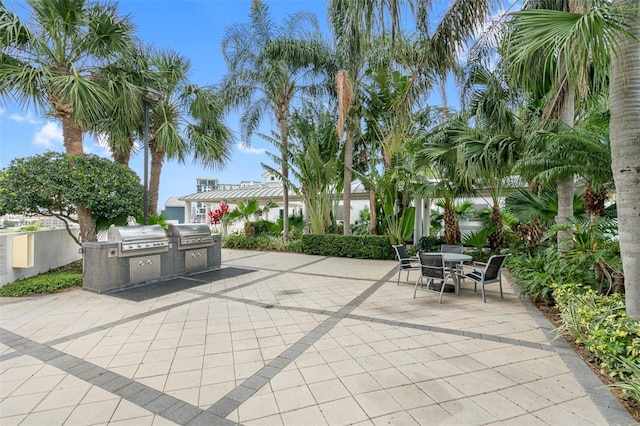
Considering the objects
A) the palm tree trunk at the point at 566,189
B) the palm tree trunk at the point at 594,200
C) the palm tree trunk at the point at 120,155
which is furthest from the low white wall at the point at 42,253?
the palm tree trunk at the point at 594,200

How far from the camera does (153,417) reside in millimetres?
2445

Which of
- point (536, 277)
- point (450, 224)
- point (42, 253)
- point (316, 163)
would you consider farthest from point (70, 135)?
point (450, 224)

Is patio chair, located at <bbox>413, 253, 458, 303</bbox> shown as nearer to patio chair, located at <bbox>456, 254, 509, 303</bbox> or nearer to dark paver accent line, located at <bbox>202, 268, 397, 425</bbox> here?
patio chair, located at <bbox>456, 254, 509, 303</bbox>

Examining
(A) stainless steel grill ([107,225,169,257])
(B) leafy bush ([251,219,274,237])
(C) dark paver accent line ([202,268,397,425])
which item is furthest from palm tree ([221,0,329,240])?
(C) dark paver accent line ([202,268,397,425])

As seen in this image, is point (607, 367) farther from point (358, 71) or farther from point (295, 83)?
point (295, 83)

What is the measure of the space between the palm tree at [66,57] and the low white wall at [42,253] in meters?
1.14

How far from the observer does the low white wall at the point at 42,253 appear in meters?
6.29

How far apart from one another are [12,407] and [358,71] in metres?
11.5

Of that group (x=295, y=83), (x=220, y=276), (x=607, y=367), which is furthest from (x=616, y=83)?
(x=295, y=83)

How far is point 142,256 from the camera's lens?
696cm

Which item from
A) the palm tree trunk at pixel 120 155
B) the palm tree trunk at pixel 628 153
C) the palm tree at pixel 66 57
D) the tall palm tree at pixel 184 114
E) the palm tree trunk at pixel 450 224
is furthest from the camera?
the palm tree trunk at pixel 450 224

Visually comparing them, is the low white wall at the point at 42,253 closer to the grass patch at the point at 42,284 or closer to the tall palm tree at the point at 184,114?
the grass patch at the point at 42,284

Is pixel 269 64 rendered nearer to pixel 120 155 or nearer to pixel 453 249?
pixel 120 155

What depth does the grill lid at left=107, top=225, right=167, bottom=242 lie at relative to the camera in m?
6.51
